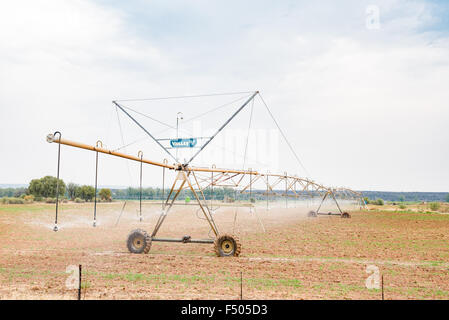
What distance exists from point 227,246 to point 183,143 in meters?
5.12

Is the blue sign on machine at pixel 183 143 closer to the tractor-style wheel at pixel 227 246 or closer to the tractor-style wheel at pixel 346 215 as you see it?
the tractor-style wheel at pixel 227 246

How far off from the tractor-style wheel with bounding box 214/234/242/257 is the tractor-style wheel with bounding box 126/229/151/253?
3.26 m

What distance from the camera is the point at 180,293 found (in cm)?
1020

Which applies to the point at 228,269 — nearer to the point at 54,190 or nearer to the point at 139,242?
the point at 139,242

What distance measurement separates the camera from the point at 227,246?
52.2ft

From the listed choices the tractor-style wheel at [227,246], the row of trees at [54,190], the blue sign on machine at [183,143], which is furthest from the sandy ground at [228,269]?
the row of trees at [54,190]

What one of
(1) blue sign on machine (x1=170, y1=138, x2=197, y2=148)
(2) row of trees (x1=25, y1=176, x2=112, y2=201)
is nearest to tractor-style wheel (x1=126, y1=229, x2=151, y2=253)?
(1) blue sign on machine (x1=170, y1=138, x2=197, y2=148)

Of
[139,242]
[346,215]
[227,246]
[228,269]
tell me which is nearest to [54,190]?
[346,215]

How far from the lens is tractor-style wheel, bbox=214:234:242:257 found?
1575 cm

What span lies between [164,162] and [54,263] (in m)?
6.32

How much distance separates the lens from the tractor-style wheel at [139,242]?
16328 millimetres
